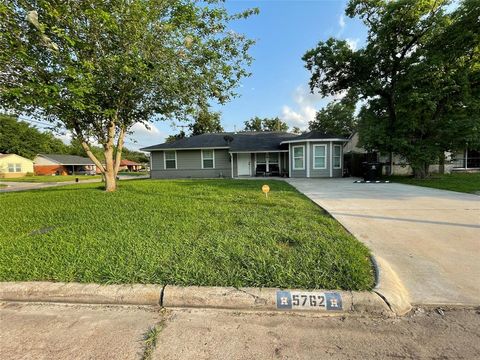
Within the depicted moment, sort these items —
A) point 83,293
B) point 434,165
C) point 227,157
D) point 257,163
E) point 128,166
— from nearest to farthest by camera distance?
point 83,293 → point 434,165 → point 257,163 → point 227,157 → point 128,166

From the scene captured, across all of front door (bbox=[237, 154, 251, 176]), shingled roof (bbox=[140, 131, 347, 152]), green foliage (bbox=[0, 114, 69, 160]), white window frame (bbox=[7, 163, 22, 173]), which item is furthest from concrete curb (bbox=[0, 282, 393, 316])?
green foliage (bbox=[0, 114, 69, 160])

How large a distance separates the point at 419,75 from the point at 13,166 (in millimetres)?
56207

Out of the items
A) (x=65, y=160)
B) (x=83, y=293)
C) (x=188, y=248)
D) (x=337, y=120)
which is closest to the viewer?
(x=83, y=293)

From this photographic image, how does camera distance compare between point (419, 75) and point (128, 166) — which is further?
point (128, 166)

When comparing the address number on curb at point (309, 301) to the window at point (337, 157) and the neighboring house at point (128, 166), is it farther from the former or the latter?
the neighboring house at point (128, 166)

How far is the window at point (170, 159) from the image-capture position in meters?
20.8

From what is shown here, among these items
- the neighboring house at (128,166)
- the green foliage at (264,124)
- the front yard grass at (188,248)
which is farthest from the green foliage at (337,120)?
the neighboring house at (128,166)

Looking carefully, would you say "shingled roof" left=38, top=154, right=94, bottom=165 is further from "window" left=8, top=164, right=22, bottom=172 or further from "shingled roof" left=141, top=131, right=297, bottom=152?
"shingled roof" left=141, top=131, right=297, bottom=152

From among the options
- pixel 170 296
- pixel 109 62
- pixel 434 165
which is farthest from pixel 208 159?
pixel 170 296

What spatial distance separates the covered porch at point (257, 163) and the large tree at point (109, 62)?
30.5ft

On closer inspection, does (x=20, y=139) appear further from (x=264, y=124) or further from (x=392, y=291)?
(x=392, y=291)

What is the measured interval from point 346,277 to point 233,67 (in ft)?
30.6

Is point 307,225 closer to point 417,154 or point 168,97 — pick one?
point 168,97

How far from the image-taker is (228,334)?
2.23 metres
